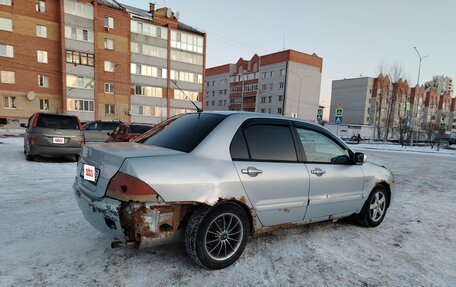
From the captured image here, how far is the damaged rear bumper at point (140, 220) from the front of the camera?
2420 mm

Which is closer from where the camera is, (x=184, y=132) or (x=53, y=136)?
(x=184, y=132)

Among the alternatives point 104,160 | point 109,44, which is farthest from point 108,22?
point 104,160

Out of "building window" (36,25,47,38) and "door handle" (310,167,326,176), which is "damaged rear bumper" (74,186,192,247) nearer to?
"door handle" (310,167,326,176)

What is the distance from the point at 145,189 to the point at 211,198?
638 millimetres

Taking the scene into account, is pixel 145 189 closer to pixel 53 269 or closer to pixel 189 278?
pixel 189 278

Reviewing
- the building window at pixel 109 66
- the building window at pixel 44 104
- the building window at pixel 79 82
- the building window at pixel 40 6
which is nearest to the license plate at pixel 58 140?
the building window at pixel 79 82

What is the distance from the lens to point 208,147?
277cm

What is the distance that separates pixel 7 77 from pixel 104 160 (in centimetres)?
3840

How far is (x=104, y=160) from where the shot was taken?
2660 mm

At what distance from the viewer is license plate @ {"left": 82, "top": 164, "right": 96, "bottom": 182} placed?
278 centimetres

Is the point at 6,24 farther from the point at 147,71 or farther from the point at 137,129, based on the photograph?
the point at 137,129

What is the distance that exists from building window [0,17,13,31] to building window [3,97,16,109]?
25.6 feet

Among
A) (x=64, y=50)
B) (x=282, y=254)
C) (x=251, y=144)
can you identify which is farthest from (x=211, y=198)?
(x=64, y=50)

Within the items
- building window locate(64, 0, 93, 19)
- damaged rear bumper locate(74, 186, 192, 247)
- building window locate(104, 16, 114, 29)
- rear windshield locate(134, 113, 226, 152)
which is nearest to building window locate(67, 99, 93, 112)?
building window locate(104, 16, 114, 29)
